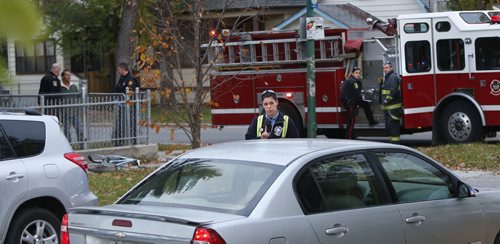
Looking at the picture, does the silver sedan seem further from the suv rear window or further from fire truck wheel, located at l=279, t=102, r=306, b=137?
fire truck wheel, located at l=279, t=102, r=306, b=137

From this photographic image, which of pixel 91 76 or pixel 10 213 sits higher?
pixel 91 76

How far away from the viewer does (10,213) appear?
25.9 feet

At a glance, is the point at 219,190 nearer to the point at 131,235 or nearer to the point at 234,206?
the point at 234,206

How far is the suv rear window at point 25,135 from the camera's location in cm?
816

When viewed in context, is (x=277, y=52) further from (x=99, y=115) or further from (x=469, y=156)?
(x=469, y=156)

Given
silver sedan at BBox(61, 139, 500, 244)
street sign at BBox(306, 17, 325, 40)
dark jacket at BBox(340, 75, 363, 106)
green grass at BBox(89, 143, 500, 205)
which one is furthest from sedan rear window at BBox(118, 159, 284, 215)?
dark jacket at BBox(340, 75, 363, 106)

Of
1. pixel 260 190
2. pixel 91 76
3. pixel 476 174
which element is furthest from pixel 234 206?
pixel 91 76

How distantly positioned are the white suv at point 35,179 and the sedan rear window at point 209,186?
2192 millimetres

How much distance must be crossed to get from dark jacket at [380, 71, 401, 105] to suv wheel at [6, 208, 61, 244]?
11269 millimetres

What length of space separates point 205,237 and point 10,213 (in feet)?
11.8

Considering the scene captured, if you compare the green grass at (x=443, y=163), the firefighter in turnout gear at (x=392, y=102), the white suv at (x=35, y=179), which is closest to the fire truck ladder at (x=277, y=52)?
the firefighter in turnout gear at (x=392, y=102)

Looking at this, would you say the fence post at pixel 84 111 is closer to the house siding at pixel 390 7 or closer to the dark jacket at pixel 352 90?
the dark jacket at pixel 352 90

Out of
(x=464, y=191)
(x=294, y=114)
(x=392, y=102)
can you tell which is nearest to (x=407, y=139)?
(x=294, y=114)

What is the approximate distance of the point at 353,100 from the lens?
63.1 feet
